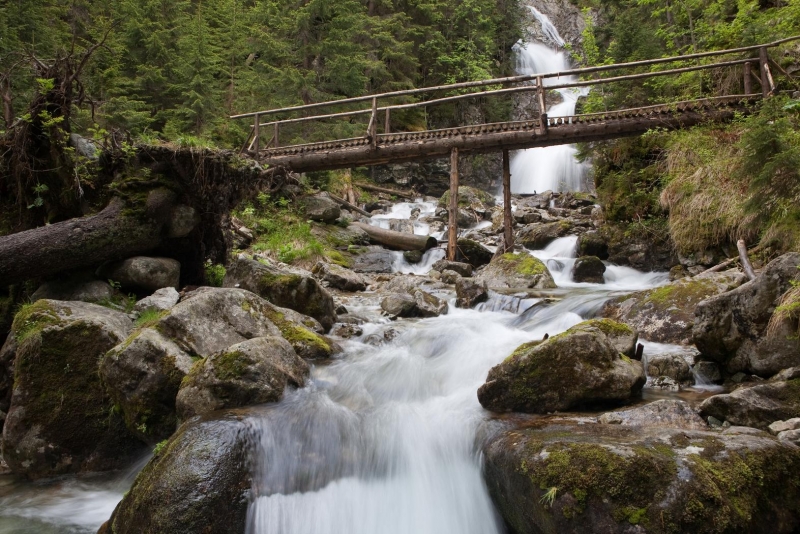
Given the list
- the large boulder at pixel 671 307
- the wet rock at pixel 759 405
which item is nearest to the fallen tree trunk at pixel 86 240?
the large boulder at pixel 671 307

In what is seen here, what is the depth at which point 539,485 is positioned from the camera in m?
2.83

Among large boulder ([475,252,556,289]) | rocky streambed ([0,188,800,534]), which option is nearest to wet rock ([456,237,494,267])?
large boulder ([475,252,556,289])

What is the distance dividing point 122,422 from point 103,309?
1.41 metres

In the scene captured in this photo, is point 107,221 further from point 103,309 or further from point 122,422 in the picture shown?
point 122,422

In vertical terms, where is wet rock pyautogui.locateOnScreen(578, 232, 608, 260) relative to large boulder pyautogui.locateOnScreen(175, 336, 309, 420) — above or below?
above

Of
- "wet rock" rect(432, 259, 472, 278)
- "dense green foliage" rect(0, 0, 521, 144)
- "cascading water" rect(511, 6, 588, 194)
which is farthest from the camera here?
"cascading water" rect(511, 6, 588, 194)

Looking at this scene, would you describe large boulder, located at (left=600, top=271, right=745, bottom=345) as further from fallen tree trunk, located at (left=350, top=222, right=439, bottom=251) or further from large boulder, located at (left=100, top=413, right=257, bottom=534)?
fallen tree trunk, located at (left=350, top=222, right=439, bottom=251)

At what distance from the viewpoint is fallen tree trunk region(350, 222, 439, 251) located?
14.4 metres

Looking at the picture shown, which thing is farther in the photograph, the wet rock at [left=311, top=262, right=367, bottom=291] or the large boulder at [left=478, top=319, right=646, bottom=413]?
the wet rock at [left=311, top=262, right=367, bottom=291]

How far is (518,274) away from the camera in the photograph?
1012 cm

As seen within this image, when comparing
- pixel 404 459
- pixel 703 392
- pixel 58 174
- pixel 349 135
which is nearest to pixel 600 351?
pixel 703 392

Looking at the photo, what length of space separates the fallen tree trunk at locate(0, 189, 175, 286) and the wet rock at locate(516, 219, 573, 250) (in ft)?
32.3

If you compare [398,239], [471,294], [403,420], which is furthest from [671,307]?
[398,239]

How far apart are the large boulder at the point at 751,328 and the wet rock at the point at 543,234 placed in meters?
8.72
